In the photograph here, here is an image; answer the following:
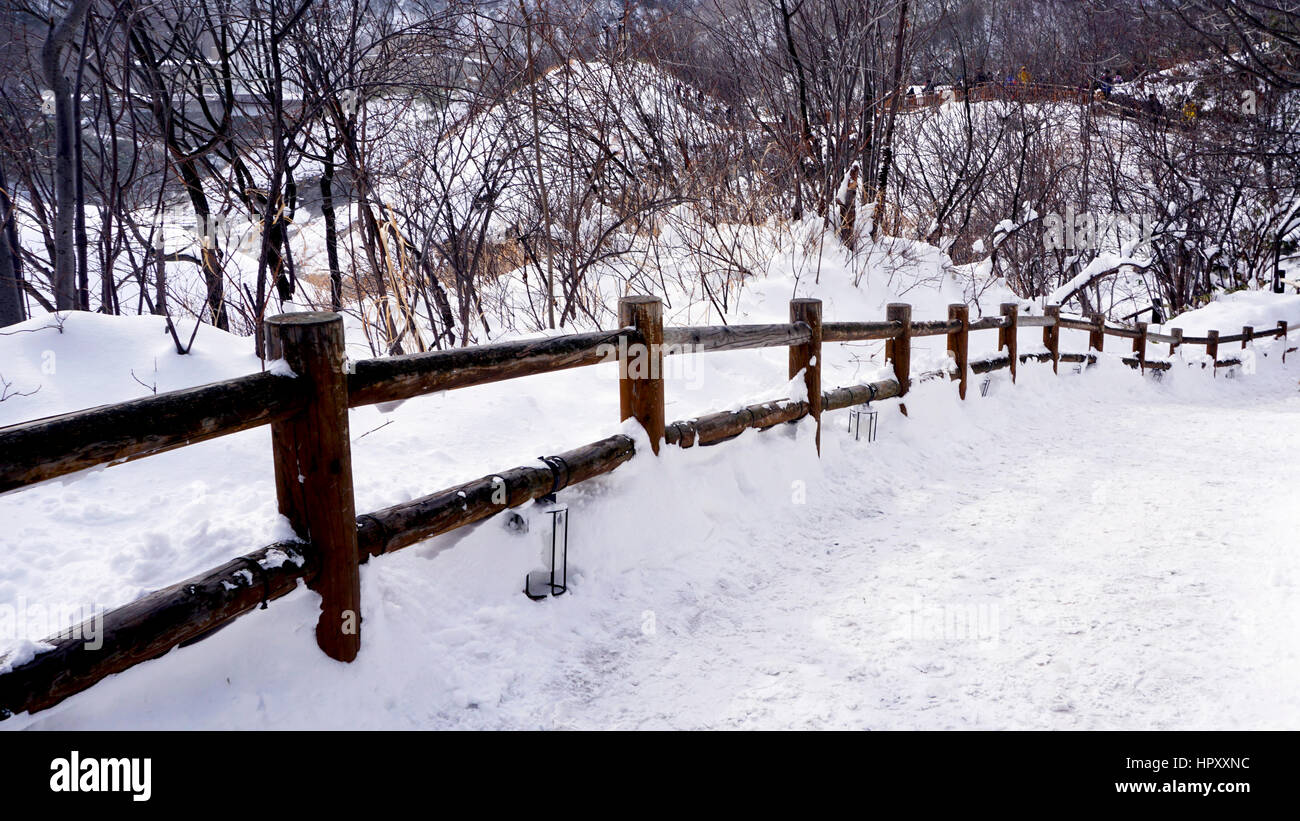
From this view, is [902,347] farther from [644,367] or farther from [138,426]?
[138,426]

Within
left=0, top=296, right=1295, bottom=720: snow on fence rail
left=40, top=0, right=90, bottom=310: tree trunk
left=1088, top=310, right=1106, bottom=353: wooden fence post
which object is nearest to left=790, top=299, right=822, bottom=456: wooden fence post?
left=0, top=296, right=1295, bottom=720: snow on fence rail

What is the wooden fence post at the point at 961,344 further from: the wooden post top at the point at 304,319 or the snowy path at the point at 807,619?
the wooden post top at the point at 304,319

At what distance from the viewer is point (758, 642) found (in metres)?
3.08

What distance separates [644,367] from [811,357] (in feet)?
5.47

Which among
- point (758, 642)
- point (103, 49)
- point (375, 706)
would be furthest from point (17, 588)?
point (103, 49)

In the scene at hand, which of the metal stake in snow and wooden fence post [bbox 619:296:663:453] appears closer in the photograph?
the metal stake in snow

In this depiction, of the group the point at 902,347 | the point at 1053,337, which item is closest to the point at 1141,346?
the point at 1053,337

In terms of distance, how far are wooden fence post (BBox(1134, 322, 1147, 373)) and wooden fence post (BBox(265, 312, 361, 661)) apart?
11.3m

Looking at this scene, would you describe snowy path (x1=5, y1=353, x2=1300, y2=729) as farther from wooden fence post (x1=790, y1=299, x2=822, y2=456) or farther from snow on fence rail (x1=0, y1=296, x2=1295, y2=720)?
wooden fence post (x1=790, y1=299, x2=822, y2=456)

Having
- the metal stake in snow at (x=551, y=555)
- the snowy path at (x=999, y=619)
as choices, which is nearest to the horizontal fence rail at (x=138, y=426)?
the metal stake in snow at (x=551, y=555)

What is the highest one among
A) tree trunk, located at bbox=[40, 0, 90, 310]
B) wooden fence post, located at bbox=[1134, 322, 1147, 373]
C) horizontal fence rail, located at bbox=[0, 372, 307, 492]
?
tree trunk, located at bbox=[40, 0, 90, 310]

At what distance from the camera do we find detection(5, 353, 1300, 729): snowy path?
97.6 inches
